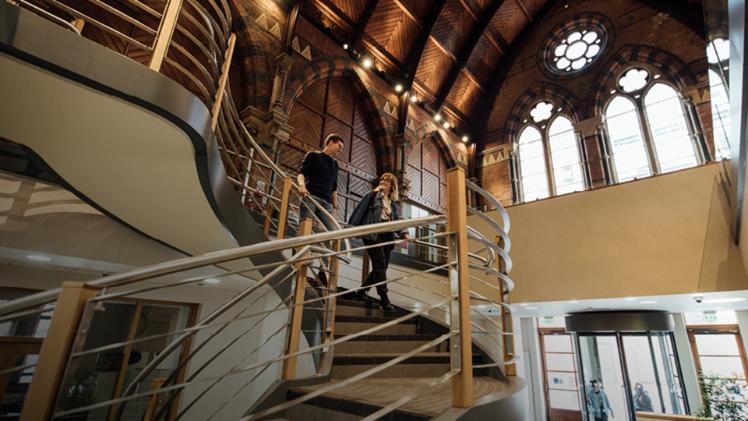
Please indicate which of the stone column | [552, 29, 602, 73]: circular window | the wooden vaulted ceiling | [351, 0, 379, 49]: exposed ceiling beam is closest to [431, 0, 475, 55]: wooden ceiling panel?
the wooden vaulted ceiling

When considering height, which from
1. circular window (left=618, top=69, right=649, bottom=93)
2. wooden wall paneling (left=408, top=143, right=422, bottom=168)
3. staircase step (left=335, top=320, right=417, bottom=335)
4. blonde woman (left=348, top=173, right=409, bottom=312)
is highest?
circular window (left=618, top=69, right=649, bottom=93)

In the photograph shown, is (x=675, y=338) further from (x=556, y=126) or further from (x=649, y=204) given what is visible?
(x=556, y=126)

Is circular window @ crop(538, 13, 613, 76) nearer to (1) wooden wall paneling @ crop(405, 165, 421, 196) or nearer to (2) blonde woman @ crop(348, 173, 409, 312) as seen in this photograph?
(1) wooden wall paneling @ crop(405, 165, 421, 196)

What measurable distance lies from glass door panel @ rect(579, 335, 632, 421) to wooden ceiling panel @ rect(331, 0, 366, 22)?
8840 mm

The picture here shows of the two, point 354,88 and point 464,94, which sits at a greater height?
point 464,94

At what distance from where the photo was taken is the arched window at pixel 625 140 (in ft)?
25.1

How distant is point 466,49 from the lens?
894 cm

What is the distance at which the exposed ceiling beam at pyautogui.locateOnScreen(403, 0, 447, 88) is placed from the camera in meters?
7.86

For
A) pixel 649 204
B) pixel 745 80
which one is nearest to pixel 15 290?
pixel 745 80

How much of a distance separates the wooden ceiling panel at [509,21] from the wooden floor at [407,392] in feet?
30.6

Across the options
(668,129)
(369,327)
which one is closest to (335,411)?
(369,327)

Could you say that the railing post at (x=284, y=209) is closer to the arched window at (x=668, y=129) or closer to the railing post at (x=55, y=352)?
the railing post at (x=55, y=352)

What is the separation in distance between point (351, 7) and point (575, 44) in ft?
19.2

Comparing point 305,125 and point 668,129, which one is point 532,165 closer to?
point 668,129
